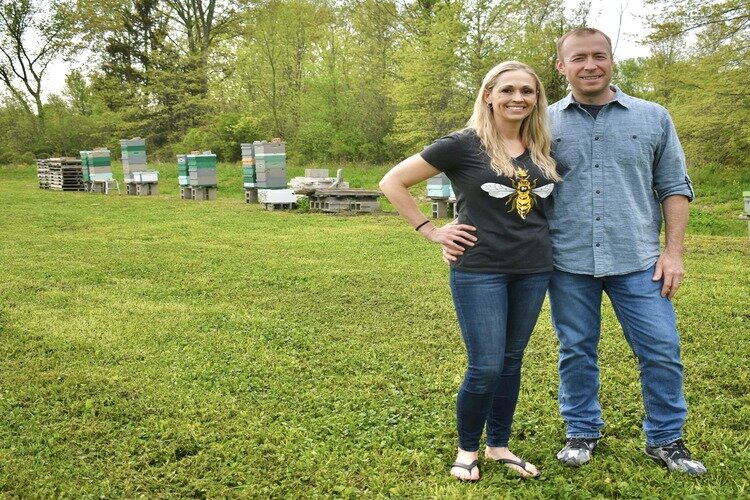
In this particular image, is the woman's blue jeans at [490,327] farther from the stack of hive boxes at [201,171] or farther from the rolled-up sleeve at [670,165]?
the stack of hive boxes at [201,171]

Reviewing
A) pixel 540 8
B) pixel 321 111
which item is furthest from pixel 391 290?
pixel 321 111

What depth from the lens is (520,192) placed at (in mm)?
2752

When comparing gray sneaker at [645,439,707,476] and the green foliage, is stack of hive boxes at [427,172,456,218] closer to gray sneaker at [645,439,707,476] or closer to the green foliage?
the green foliage

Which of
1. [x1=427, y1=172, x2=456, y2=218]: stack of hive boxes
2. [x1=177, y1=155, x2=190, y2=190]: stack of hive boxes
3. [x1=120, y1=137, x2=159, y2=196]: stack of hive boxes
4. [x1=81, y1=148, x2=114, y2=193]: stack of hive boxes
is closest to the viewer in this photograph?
[x1=427, y1=172, x2=456, y2=218]: stack of hive boxes

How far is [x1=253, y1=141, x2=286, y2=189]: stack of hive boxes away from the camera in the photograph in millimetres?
16641

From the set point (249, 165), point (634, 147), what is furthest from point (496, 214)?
point (249, 165)

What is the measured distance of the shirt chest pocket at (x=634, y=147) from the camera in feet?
9.58

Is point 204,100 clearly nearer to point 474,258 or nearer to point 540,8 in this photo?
point 540,8

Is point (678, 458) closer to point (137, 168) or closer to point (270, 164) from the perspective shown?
point (270, 164)

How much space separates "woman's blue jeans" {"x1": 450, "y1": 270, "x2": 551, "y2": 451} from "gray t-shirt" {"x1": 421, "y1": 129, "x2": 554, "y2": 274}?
2.3 inches

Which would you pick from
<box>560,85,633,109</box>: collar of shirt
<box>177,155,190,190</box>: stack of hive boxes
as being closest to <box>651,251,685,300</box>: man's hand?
<box>560,85,633,109</box>: collar of shirt

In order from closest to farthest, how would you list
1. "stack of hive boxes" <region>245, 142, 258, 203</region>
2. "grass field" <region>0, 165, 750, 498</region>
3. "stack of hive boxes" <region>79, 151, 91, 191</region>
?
"grass field" <region>0, 165, 750, 498</region> < "stack of hive boxes" <region>245, 142, 258, 203</region> < "stack of hive boxes" <region>79, 151, 91, 191</region>

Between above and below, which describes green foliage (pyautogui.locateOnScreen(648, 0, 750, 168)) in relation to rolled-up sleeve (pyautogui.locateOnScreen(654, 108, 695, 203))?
above

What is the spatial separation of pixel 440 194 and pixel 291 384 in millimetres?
9932
